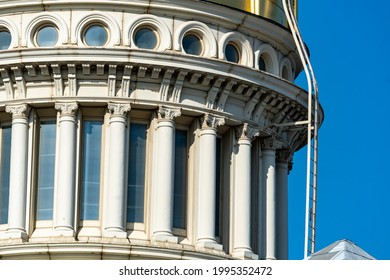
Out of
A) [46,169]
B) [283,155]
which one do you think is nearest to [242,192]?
[283,155]

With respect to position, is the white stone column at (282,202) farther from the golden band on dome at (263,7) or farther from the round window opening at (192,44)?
the round window opening at (192,44)

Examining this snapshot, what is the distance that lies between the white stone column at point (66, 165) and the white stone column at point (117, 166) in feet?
3.07

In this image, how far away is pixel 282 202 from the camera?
72.9 meters

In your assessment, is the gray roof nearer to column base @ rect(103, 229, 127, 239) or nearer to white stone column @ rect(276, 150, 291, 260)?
column base @ rect(103, 229, 127, 239)

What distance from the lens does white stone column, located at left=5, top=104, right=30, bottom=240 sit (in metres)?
68.5

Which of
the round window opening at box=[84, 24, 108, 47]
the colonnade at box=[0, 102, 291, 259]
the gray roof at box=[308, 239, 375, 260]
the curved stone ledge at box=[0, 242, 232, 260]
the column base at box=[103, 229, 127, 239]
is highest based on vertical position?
the round window opening at box=[84, 24, 108, 47]

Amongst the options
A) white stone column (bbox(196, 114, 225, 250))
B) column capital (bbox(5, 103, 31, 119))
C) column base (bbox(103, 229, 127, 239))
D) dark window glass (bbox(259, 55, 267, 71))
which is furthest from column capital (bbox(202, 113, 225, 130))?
column capital (bbox(5, 103, 31, 119))

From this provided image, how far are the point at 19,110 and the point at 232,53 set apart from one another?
5976mm

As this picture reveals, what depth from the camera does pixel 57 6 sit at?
6869 cm

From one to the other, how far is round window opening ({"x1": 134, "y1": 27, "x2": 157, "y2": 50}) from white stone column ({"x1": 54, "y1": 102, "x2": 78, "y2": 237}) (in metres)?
2.32
